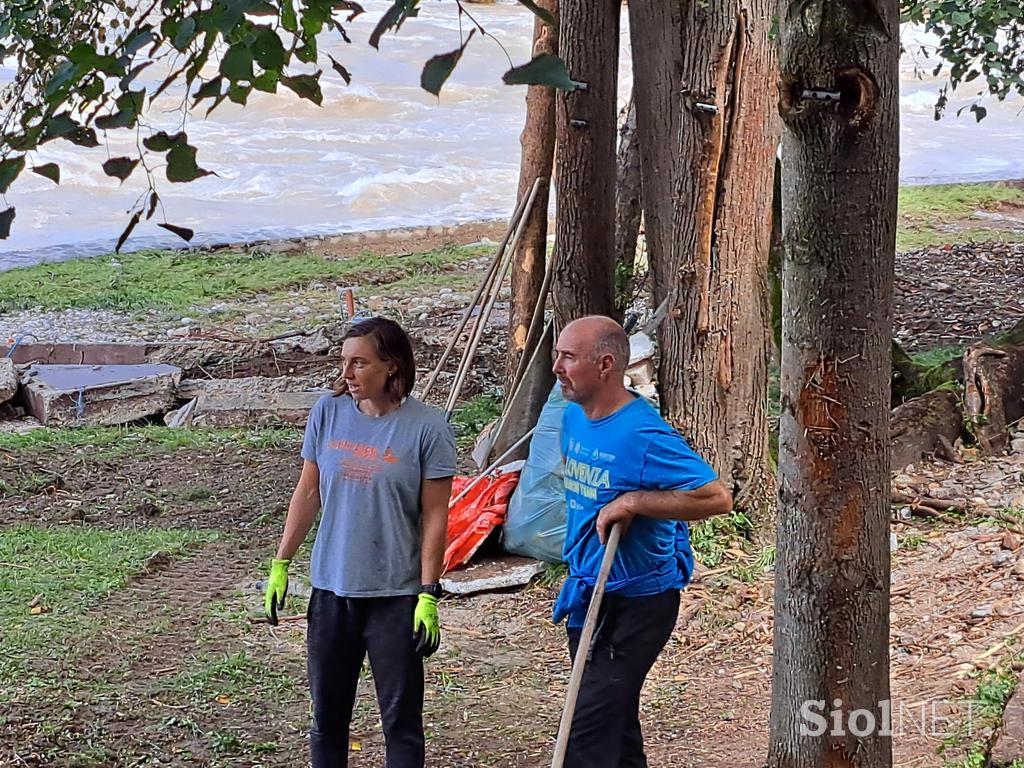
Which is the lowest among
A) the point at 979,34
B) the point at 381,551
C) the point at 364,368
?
the point at 381,551

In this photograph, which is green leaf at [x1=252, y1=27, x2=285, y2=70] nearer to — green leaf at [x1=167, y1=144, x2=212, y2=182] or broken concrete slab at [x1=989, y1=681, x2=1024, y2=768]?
green leaf at [x1=167, y1=144, x2=212, y2=182]

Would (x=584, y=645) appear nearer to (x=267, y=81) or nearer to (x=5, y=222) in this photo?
(x=267, y=81)

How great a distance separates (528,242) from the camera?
7.77 m

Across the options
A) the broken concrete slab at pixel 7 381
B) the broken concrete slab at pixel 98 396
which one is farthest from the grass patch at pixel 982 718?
the broken concrete slab at pixel 7 381

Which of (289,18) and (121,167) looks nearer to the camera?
(121,167)

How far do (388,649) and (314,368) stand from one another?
7789 millimetres

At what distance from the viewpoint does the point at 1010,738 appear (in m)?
3.66

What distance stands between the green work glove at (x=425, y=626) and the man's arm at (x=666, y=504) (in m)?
0.65

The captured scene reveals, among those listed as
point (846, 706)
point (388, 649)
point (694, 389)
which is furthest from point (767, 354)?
point (846, 706)

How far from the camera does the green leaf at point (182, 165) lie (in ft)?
6.36

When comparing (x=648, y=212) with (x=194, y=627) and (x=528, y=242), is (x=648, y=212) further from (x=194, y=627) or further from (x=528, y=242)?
(x=194, y=627)

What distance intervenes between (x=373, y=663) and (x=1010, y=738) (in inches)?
76.6

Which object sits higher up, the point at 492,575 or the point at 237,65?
the point at 237,65

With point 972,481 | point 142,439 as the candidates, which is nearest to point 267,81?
point 972,481
